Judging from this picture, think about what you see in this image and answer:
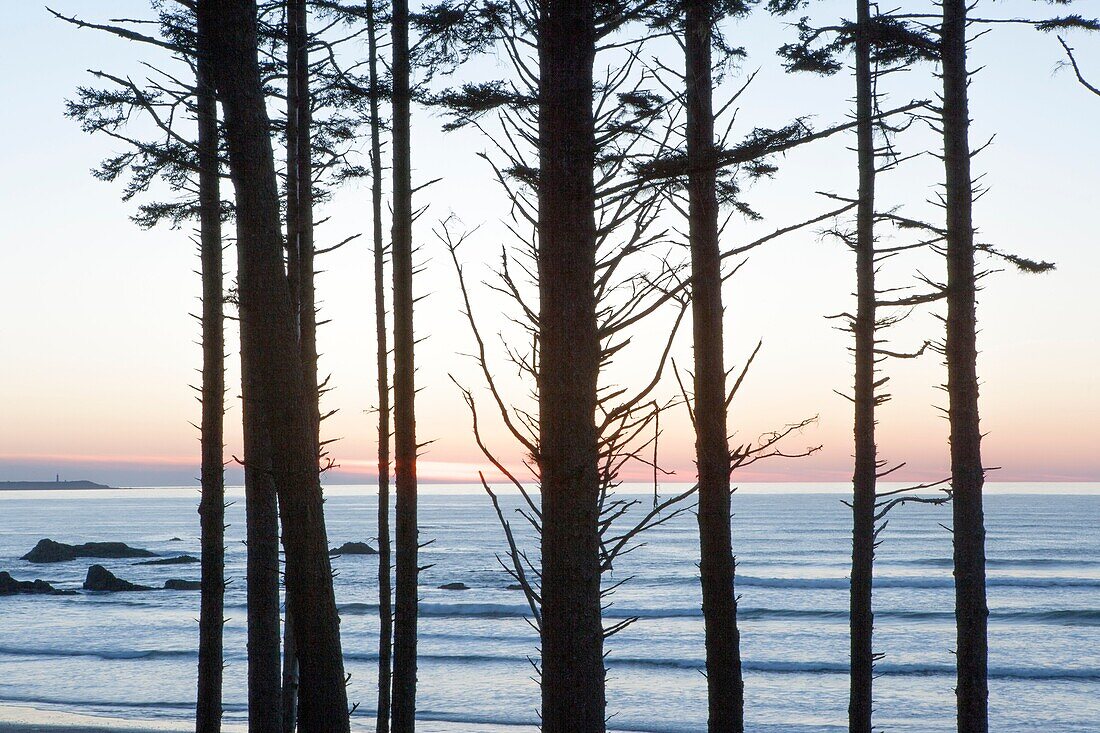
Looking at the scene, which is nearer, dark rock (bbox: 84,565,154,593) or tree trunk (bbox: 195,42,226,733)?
tree trunk (bbox: 195,42,226,733)

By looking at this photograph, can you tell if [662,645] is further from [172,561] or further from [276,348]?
[172,561]

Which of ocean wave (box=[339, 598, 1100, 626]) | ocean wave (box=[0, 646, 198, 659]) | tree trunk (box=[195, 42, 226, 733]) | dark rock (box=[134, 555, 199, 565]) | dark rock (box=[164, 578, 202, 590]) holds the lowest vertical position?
dark rock (box=[134, 555, 199, 565])

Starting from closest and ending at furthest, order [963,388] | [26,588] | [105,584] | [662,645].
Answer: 1. [963,388]
2. [662,645]
3. [26,588]
4. [105,584]

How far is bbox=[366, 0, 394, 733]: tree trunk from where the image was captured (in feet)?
43.1

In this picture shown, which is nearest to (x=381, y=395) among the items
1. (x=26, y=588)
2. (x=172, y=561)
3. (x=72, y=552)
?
(x=26, y=588)

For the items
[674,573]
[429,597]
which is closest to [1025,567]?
[674,573]

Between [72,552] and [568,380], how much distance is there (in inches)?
2854

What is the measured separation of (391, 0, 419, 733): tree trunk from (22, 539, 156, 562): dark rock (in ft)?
204

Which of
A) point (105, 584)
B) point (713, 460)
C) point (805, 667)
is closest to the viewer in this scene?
point (713, 460)

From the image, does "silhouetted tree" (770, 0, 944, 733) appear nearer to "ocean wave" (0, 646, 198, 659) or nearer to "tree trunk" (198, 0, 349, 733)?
"tree trunk" (198, 0, 349, 733)

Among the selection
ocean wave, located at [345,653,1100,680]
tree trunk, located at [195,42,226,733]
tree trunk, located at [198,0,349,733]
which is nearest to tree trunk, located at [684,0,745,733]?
tree trunk, located at [198,0,349,733]

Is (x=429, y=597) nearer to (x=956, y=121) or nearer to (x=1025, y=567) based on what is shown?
(x=1025, y=567)

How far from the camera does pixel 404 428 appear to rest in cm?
1174

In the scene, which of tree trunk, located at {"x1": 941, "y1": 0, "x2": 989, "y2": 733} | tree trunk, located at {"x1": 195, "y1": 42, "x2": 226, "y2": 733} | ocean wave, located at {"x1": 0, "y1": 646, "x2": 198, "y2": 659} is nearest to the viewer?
tree trunk, located at {"x1": 941, "y1": 0, "x2": 989, "y2": 733}
